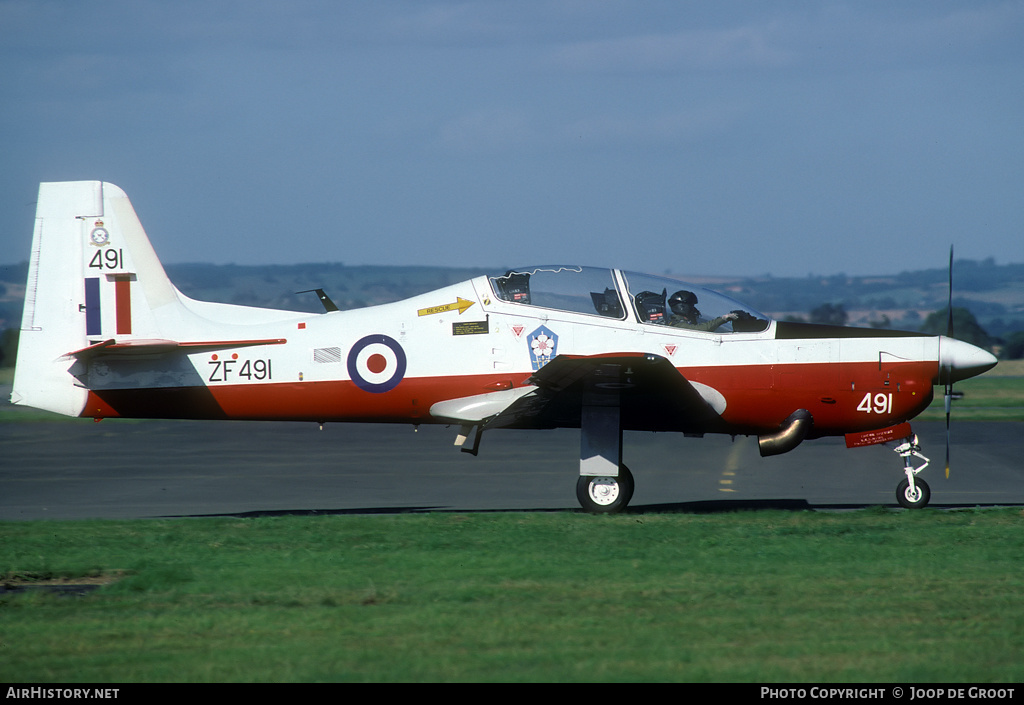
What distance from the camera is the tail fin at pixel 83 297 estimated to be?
1005 centimetres

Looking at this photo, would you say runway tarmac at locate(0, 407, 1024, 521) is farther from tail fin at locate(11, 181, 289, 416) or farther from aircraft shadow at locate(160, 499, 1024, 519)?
tail fin at locate(11, 181, 289, 416)

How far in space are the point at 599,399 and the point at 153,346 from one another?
179 inches

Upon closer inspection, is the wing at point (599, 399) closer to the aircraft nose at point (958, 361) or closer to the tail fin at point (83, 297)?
the aircraft nose at point (958, 361)

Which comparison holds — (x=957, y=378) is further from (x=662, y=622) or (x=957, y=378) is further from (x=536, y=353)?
(x=662, y=622)

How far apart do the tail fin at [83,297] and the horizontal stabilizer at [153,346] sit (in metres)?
0.02

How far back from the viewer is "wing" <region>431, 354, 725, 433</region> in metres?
8.93

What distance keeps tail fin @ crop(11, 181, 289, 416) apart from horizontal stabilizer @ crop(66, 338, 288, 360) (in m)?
0.02

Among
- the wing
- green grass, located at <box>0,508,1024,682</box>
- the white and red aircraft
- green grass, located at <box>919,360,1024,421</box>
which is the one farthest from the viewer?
green grass, located at <box>919,360,1024,421</box>

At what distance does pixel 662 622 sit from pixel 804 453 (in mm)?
10323

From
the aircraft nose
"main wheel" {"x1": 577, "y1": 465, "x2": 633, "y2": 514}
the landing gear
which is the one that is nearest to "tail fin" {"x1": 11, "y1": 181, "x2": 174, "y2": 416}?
"main wheel" {"x1": 577, "y1": 465, "x2": 633, "y2": 514}

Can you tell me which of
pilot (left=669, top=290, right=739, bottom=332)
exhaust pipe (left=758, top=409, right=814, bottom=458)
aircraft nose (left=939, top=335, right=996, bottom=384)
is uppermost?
pilot (left=669, top=290, right=739, bottom=332)

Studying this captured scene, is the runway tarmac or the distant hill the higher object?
the distant hill

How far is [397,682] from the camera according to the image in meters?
4.64

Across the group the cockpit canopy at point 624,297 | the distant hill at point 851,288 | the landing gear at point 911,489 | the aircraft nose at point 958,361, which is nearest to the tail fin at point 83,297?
the cockpit canopy at point 624,297
